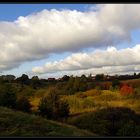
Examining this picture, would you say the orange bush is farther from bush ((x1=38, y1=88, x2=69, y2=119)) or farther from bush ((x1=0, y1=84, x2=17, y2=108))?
bush ((x1=0, y1=84, x2=17, y2=108))

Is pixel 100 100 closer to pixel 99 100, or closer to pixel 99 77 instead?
pixel 99 100

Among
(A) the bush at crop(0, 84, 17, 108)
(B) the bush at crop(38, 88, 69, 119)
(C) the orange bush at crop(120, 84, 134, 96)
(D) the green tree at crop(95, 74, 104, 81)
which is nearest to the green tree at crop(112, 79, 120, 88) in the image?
(C) the orange bush at crop(120, 84, 134, 96)

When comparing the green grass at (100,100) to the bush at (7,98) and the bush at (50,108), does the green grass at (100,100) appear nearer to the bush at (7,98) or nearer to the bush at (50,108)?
Result: the bush at (50,108)

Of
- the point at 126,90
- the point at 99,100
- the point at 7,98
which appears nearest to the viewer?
the point at 7,98

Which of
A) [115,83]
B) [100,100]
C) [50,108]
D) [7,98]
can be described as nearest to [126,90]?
[115,83]

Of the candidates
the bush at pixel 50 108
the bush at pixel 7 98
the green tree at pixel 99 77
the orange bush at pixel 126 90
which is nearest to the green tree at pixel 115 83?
the orange bush at pixel 126 90

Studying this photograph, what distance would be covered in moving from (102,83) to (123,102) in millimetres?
4768

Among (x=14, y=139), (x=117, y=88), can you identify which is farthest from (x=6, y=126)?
(x=117, y=88)

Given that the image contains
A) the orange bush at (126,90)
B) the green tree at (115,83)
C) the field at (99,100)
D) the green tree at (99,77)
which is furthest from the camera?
the green tree at (99,77)

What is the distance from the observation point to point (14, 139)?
62.4 inches

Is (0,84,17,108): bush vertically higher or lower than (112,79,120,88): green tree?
lower

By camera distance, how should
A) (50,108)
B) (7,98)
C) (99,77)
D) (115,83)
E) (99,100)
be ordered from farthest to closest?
(99,77)
(115,83)
(99,100)
(50,108)
(7,98)

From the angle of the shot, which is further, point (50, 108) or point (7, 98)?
point (50, 108)

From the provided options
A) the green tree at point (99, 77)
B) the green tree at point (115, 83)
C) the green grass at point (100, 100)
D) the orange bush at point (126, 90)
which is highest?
the green tree at point (99, 77)
